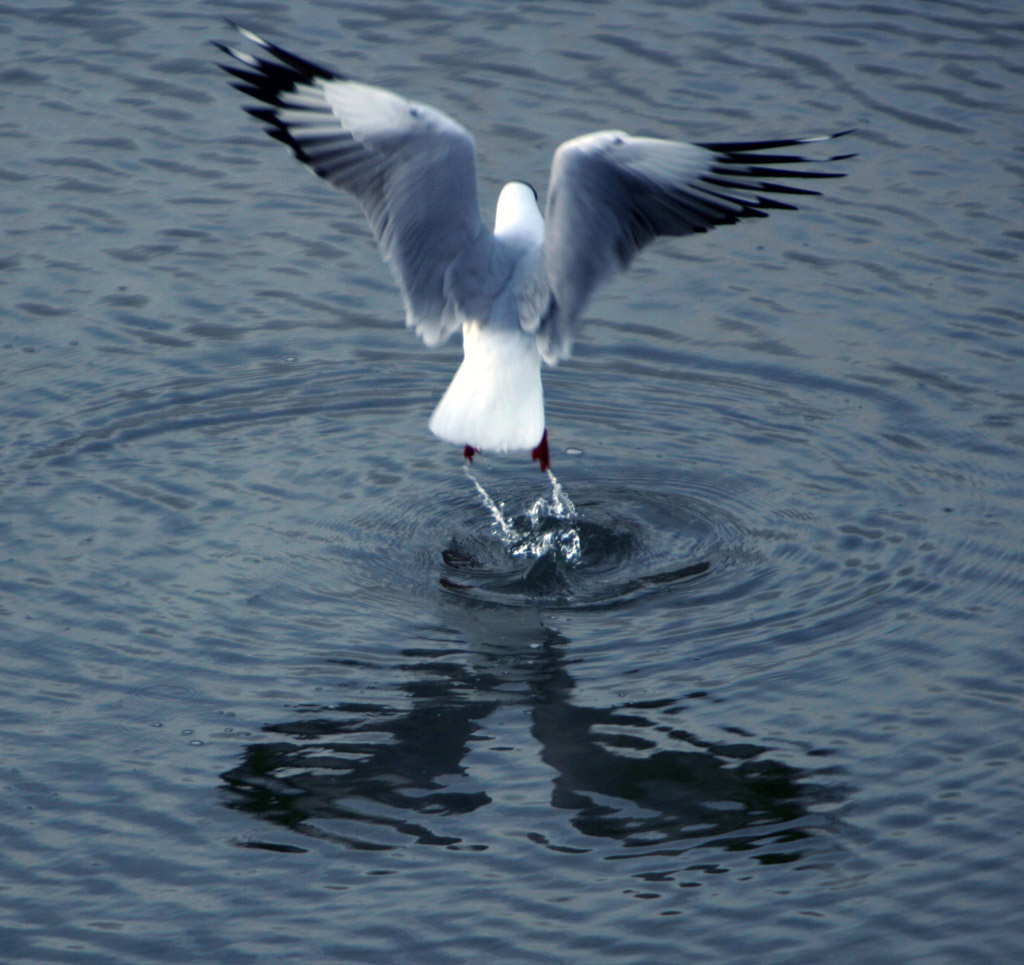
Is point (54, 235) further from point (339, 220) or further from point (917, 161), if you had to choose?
point (917, 161)

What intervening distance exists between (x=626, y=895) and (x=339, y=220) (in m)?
6.44

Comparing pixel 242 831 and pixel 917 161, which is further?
pixel 917 161

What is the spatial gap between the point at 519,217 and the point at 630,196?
100 cm

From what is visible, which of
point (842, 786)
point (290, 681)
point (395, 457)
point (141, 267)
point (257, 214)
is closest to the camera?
point (842, 786)

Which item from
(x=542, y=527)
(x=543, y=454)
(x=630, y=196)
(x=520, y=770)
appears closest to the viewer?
(x=520, y=770)

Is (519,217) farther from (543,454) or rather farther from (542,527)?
(542,527)

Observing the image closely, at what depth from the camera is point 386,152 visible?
7297 mm

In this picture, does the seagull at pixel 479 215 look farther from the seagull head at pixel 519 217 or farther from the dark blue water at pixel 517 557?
the dark blue water at pixel 517 557

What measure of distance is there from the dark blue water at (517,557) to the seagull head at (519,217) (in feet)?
3.91

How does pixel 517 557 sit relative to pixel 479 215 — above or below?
below

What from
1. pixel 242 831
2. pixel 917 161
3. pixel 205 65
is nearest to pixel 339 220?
pixel 205 65

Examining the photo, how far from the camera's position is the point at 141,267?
32.9 ft

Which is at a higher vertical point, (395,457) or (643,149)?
(643,149)

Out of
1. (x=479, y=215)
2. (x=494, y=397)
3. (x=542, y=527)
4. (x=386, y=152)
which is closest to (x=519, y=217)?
(x=479, y=215)
